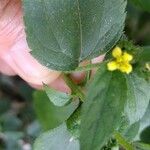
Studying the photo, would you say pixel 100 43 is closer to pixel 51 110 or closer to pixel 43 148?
pixel 43 148

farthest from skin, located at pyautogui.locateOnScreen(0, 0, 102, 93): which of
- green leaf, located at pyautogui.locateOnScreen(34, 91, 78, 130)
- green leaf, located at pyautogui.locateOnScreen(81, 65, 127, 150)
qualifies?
green leaf, located at pyautogui.locateOnScreen(81, 65, 127, 150)

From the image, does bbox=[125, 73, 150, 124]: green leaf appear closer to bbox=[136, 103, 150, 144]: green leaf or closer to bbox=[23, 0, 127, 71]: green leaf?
bbox=[23, 0, 127, 71]: green leaf

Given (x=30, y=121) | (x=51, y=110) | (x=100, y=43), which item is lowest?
(x=30, y=121)

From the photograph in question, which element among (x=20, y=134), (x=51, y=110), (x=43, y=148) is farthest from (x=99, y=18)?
(x=20, y=134)

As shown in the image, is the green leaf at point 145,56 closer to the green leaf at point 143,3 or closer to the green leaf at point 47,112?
the green leaf at point 143,3

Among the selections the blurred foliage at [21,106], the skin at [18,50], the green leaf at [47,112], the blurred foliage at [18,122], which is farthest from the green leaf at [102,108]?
the blurred foliage at [18,122]

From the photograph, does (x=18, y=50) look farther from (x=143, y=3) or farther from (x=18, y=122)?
(x=18, y=122)

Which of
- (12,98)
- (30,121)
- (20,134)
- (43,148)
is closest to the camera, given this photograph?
(43,148)
